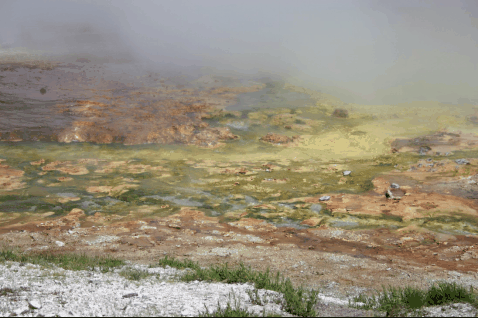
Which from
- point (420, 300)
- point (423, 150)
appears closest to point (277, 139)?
point (423, 150)

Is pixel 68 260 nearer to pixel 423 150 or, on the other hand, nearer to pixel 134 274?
pixel 134 274

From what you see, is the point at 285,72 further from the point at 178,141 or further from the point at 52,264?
the point at 52,264

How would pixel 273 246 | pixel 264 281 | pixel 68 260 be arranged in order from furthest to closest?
pixel 273 246 < pixel 68 260 < pixel 264 281

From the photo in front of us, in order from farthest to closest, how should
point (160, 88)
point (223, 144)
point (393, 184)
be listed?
1. point (160, 88)
2. point (223, 144)
3. point (393, 184)

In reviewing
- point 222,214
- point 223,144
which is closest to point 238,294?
point 222,214

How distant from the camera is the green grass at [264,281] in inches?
145

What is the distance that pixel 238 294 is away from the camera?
423cm

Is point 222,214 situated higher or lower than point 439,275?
lower

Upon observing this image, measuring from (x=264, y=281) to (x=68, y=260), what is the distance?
3121 millimetres

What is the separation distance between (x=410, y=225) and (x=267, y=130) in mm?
9348

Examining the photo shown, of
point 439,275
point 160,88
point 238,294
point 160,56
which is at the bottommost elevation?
point 439,275

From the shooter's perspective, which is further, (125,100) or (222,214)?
(125,100)

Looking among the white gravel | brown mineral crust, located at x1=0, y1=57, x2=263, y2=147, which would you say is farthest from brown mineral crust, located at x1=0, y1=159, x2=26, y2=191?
A: the white gravel

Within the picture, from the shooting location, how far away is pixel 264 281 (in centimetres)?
459
